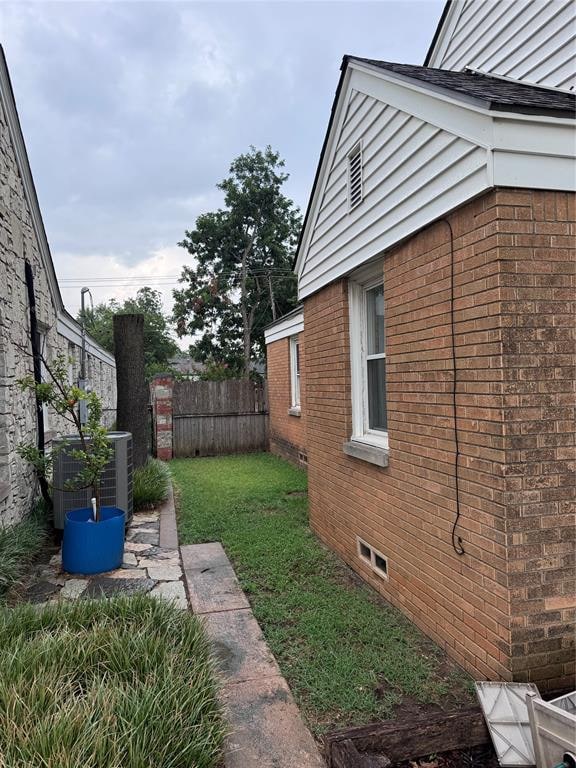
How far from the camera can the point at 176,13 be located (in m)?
5.14

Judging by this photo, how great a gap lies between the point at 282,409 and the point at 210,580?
24.0 ft

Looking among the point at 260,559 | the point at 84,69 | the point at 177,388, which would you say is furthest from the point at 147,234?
the point at 260,559

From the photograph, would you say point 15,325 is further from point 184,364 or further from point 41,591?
point 184,364

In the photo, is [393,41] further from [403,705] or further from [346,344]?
[403,705]

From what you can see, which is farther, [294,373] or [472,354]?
[294,373]

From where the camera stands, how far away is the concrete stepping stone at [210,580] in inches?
154

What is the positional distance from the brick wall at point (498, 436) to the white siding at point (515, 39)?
2.06 meters

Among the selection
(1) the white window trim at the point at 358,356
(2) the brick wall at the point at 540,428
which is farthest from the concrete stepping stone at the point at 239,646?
(1) the white window trim at the point at 358,356

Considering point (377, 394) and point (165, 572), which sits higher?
point (377, 394)

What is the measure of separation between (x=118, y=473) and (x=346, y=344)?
3023 millimetres

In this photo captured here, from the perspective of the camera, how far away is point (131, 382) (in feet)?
26.0

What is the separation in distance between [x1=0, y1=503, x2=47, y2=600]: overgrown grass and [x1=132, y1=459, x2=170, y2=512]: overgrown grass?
4.83 ft

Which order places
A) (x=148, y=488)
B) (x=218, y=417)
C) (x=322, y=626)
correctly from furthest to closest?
1. (x=218, y=417)
2. (x=148, y=488)
3. (x=322, y=626)

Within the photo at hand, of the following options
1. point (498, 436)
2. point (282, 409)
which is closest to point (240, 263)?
point (282, 409)
